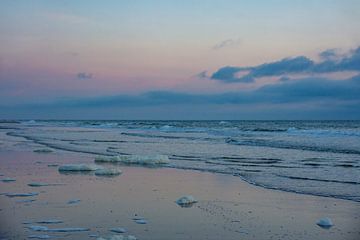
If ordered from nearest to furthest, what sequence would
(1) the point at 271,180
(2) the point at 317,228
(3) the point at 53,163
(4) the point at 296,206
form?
(2) the point at 317,228 < (4) the point at 296,206 < (1) the point at 271,180 < (3) the point at 53,163

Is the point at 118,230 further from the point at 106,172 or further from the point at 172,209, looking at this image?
the point at 106,172

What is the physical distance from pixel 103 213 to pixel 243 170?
8.65 m

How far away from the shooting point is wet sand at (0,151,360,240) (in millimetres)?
7562

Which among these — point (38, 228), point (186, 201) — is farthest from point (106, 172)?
point (38, 228)

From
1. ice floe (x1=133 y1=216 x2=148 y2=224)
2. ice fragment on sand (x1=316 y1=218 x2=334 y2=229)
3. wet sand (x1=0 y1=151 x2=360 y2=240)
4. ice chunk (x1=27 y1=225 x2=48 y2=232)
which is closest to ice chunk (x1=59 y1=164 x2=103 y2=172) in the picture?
wet sand (x1=0 y1=151 x2=360 y2=240)

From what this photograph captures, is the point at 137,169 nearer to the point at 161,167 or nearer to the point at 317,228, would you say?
the point at 161,167

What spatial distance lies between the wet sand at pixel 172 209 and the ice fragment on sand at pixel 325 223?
9 cm

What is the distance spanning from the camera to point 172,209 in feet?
30.4

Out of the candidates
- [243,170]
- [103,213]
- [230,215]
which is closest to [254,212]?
[230,215]

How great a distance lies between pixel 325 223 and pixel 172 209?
9.99ft

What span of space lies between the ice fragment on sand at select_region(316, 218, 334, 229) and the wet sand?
3.5 inches

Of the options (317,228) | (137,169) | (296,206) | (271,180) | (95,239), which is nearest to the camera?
(95,239)

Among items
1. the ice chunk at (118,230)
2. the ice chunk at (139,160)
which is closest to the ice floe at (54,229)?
the ice chunk at (118,230)

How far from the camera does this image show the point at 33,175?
14.0 metres
